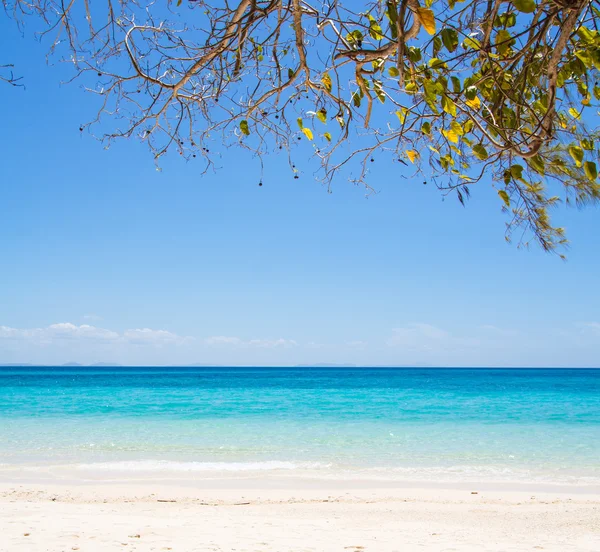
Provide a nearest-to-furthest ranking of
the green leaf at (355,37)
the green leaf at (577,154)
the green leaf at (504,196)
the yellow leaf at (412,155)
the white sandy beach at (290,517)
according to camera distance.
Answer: the green leaf at (577,154)
the green leaf at (504,196)
the green leaf at (355,37)
the yellow leaf at (412,155)
the white sandy beach at (290,517)

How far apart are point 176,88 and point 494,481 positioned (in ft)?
22.9

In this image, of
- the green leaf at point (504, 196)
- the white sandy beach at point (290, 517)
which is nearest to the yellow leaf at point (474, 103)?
the green leaf at point (504, 196)

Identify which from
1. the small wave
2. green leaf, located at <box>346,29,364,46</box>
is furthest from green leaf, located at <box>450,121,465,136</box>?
the small wave

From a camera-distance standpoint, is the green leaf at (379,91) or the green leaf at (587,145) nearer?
the green leaf at (587,145)

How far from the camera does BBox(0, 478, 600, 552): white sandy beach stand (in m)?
4.36

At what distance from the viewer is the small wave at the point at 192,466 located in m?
8.03

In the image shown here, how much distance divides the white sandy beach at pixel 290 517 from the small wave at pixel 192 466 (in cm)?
88

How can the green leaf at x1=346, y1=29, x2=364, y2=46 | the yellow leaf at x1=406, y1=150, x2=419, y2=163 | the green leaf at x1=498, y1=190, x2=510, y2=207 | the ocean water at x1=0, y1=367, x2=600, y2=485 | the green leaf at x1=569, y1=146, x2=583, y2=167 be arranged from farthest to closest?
1. the ocean water at x1=0, y1=367, x2=600, y2=485
2. the yellow leaf at x1=406, y1=150, x2=419, y2=163
3. the green leaf at x1=346, y1=29, x2=364, y2=46
4. the green leaf at x1=498, y1=190, x2=510, y2=207
5. the green leaf at x1=569, y1=146, x2=583, y2=167

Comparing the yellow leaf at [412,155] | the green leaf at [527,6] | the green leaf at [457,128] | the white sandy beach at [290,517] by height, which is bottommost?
the white sandy beach at [290,517]

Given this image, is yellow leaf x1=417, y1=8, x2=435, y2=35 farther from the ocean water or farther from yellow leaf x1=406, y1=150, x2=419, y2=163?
the ocean water

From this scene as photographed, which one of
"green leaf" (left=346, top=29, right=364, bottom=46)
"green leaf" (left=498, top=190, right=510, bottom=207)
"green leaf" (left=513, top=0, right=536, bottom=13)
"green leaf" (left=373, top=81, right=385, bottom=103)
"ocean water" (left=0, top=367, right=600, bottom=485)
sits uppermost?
"green leaf" (left=346, top=29, right=364, bottom=46)

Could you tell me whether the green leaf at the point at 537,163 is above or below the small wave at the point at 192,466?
above

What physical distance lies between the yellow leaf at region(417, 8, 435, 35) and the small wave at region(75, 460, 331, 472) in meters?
7.32

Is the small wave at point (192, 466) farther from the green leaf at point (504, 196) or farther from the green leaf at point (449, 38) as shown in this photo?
the green leaf at point (449, 38)
